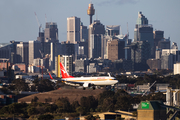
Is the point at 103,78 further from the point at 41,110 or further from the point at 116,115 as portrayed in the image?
the point at 41,110

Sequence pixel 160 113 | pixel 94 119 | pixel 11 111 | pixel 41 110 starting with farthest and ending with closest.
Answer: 1. pixel 41 110
2. pixel 11 111
3. pixel 94 119
4. pixel 160 113

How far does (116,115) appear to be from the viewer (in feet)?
547

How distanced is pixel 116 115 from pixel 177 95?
1008 inches

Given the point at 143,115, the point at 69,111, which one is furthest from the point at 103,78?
the point at 69,111

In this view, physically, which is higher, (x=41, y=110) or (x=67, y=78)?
(x=67, y=78)

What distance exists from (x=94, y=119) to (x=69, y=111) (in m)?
42.1

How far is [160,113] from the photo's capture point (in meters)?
136

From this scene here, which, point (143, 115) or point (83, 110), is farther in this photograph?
point (83, 110)

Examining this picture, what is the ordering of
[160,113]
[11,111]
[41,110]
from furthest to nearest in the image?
[41,110]
[11,111]
[160,113]

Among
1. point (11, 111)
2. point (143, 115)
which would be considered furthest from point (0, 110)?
point (143, 115)

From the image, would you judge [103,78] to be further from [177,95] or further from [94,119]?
[177,95]

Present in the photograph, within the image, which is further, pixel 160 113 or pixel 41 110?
pixel 41 110

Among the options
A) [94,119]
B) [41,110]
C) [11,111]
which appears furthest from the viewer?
[41,110]

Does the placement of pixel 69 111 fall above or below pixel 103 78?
below
